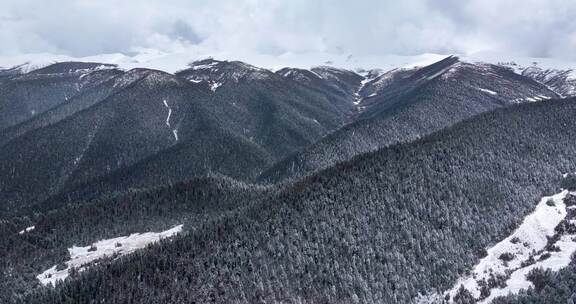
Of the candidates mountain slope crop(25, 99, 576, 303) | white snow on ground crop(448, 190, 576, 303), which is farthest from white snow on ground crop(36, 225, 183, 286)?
white snow on ground crop(448, 190, 576, 303)

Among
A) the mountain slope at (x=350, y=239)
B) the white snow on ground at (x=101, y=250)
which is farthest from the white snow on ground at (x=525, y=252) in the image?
the white snow on ground at (x=101, y=250)

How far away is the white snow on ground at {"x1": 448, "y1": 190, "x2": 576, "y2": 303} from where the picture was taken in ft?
376

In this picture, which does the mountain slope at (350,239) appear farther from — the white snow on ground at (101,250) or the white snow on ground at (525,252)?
the white snow on ground at (101,250)

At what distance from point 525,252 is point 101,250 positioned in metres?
138

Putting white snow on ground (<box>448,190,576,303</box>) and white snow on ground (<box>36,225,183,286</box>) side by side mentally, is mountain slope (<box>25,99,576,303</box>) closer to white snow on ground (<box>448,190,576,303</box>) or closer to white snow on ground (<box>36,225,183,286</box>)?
white snow on ground (<box>448,190,576,303</box>)

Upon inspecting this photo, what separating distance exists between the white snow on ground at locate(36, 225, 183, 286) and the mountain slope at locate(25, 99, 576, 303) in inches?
589

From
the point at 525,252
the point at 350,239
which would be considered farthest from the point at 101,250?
the point at 525,252

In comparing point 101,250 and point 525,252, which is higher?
point 525,252

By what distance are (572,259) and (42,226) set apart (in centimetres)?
18696

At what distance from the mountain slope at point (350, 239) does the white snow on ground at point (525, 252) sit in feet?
11.9

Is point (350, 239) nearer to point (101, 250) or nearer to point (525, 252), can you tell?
point (525, 252)

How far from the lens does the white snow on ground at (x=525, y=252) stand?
115 meters

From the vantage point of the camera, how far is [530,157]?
7667 inches

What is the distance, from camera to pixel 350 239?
139 metres
